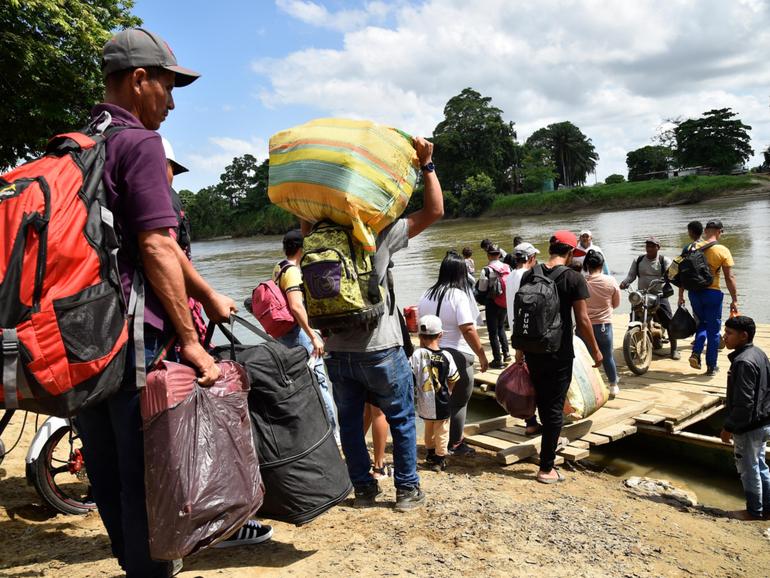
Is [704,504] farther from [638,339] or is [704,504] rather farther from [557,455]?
[638,339]

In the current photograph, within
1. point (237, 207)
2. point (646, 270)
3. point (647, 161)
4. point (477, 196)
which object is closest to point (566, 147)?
point (647, 161)

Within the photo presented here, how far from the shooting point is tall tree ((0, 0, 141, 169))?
32.6 ft

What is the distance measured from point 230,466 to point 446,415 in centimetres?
278

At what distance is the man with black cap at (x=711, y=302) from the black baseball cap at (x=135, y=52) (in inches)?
266

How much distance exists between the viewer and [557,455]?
515cm

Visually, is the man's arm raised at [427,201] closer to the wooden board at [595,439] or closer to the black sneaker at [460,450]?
the black sneaker at [460,450]

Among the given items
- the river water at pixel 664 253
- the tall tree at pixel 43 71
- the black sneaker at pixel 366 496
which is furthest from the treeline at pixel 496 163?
the black sneaker at pixel 366 496

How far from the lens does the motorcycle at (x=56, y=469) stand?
378 centimetres

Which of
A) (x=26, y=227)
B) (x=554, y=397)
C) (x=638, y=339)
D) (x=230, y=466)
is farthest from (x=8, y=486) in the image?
(x=638, y=339)

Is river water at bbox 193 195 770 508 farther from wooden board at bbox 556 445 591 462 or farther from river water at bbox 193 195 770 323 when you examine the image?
wooden board at bbox 556 445 591 462

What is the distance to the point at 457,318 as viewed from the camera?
4.92m

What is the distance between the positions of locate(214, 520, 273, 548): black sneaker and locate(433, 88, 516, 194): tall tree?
72.8 m

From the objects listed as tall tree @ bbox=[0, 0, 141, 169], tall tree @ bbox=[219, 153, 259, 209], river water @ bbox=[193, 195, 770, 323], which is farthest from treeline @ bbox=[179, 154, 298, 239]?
tall tree @ bbox=[0, 0, 141, 169]

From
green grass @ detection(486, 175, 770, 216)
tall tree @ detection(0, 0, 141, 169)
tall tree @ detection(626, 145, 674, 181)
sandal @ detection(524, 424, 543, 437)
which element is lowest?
sandal @ detection(524, 424, 543, 437)
